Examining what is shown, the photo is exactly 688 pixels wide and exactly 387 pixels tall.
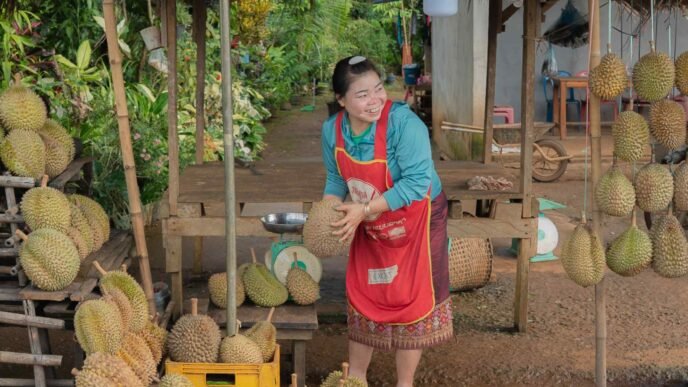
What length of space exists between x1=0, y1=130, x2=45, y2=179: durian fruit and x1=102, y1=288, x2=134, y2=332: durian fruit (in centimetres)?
78

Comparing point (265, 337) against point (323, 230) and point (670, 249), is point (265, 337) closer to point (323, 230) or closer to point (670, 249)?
point (323, 230)

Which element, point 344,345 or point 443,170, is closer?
point 344,345

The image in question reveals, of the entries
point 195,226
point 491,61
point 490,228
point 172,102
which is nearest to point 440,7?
point 491,61

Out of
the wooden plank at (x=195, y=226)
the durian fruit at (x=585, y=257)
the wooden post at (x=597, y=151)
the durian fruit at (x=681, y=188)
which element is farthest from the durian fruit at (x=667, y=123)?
the wooden plank at (x=195, y=226)

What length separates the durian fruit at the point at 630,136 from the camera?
129 inches

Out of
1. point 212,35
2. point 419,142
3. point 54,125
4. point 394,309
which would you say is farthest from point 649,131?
point 212,35

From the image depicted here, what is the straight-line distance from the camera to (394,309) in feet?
11.9

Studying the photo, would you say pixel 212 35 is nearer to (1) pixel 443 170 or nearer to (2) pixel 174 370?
(1) pixel 443 170

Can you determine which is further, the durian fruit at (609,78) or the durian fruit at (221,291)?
the durian fruit at (221,291)

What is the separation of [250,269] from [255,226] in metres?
0.58

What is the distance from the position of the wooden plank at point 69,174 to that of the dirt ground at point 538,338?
1008mm

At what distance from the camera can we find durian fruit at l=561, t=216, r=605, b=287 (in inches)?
133

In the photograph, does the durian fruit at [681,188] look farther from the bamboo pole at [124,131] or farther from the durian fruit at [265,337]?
the bamboo pole at [124,131]

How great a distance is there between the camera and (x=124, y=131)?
3.51m
